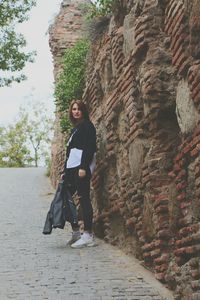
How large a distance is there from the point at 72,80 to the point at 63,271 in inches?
236

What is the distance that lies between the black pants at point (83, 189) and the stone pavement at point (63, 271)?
40cm

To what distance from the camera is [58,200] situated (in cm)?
797

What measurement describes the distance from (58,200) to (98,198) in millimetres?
993

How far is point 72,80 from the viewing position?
11.8 m

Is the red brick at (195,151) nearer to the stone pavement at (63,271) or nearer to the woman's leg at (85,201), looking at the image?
the stone pavement at (63,271)

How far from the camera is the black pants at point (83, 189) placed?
7.84 meters

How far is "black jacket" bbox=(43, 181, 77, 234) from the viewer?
25.6ft

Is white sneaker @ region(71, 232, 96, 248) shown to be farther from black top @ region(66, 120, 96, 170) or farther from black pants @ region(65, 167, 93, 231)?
black top @ region(66, 120, 96, 170)

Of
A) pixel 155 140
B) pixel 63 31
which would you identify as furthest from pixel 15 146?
pixel 155 140

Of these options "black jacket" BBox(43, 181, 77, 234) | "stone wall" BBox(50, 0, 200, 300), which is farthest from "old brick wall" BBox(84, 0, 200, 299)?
"black jacket" BBox(43, 181, 77, 234)

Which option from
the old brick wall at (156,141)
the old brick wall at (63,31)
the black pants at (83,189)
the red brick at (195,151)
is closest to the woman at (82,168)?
the black pants at (83,189)

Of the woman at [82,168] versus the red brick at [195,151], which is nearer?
the red brick at [195,151]

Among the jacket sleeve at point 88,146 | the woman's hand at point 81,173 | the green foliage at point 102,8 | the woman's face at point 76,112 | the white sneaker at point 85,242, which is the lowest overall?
the white sneaker at point 85,242

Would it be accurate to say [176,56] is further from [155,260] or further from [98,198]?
[98,198]
